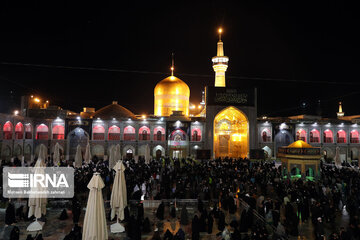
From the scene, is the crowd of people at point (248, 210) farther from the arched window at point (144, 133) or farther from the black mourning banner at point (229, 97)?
the arched window at point (144, 133)

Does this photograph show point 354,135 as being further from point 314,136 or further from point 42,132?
point 42,132

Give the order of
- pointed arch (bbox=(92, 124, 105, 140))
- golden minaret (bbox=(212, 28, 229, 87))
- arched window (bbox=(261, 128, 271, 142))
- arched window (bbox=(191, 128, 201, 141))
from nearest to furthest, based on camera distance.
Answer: pointed arch (bbox=(92, 124, 105, 140)) < arched window (bbox=(191, 128, 201, 141)) < arched window (bbox=(261, 128, 271, 142)) < golden minaret (bbox=(212, 28, 229, 87))

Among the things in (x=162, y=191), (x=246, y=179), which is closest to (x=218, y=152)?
(x=246, y=179)

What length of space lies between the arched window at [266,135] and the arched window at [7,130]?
29.9 meters

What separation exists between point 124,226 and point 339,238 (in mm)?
6856

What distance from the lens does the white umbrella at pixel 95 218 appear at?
6.70 meters

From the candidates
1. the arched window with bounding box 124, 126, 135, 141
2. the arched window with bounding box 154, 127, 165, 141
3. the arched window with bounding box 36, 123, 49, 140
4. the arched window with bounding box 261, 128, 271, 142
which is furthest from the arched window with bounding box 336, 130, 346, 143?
the arched window with bounding box 36, 123, 49, 140

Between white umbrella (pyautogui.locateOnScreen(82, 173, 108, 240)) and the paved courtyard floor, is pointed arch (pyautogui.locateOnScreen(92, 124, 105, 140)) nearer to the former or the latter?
the paved courtyard floor

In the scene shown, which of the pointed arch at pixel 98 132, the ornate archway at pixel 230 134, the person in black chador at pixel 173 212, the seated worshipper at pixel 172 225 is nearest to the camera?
the seated worshipper at pixel 172 225

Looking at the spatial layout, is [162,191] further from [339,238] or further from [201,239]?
[339,238]

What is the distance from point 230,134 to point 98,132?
17.2m

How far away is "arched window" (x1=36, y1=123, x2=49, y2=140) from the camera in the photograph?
32.7 metres

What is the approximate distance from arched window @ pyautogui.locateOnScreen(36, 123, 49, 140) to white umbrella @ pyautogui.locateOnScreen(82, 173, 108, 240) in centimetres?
2933

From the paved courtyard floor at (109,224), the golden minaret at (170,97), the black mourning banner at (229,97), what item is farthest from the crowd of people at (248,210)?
the golden minaret at (170,97)
